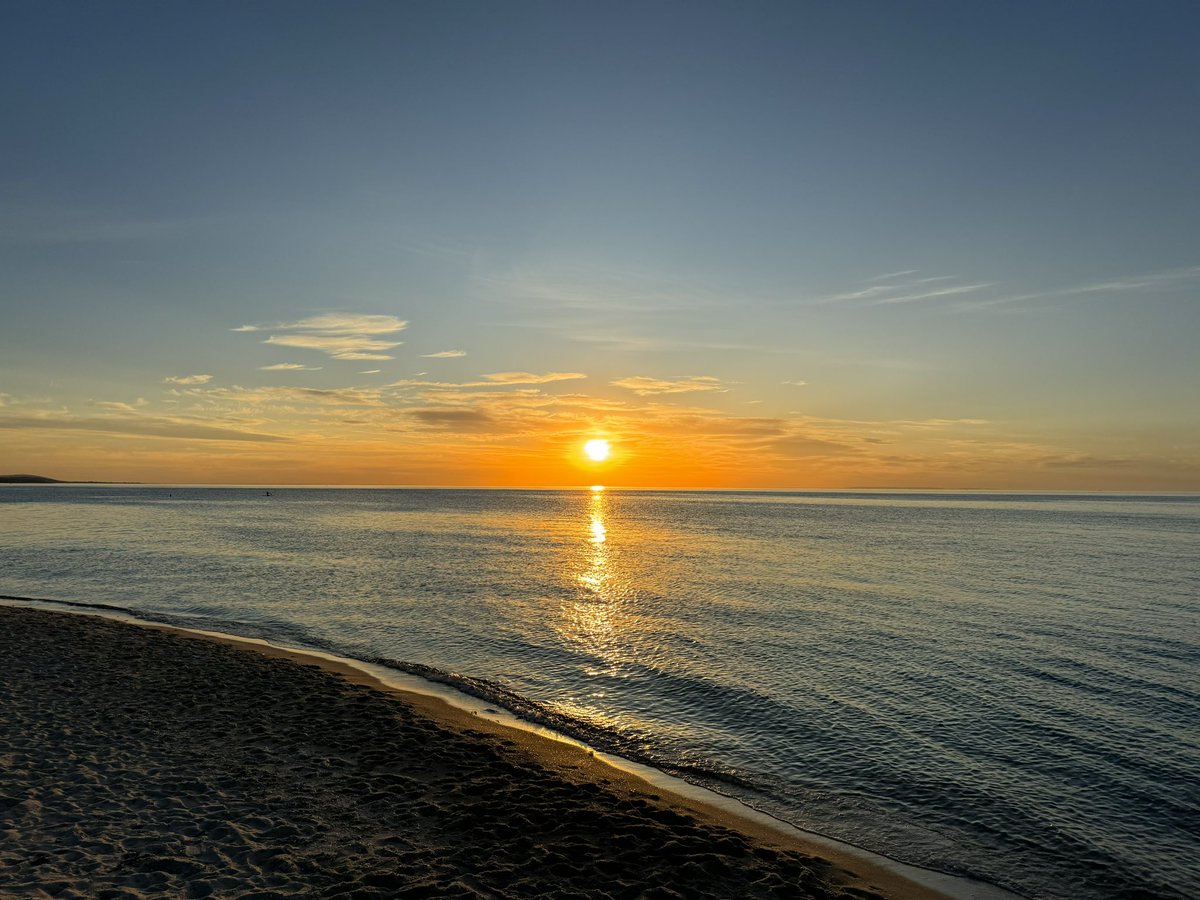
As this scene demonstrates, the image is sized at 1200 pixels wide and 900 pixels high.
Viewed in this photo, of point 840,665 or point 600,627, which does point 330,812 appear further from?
point 600,627

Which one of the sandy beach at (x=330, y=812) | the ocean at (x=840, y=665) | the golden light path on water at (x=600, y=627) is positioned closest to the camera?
Result: the sandy beach at (x=330, y=812)

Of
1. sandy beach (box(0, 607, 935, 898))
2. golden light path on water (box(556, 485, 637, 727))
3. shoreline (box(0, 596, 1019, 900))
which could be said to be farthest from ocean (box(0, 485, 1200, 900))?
sandy beach (box(0, 607, 935, 898))

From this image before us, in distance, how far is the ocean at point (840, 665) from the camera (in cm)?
1443

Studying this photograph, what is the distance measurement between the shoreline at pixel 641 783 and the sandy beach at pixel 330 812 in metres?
0.10

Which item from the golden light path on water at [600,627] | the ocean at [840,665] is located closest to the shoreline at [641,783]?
the ocean at [840,665]

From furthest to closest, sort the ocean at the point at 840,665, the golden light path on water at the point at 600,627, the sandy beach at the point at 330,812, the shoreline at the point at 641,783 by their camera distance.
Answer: the golden light path on water at the point at 600,627
the ocean at the point at 840,665
the shoreline at the point at 641,783
the sandy beach at the point at 330,812

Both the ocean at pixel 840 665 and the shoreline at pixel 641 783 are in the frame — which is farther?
the ocean at pixel 840 665

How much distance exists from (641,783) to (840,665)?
536 inches

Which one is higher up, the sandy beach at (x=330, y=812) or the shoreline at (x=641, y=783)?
the sandy beach at (x=330, y=812)

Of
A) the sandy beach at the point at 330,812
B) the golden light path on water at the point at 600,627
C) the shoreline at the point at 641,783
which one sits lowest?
the golden light path on water at the point at 600,627

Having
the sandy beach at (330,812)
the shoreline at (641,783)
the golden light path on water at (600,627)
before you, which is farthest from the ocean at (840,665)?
the sandy beach at (330,812)

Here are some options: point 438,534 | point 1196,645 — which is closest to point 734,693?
point 1196,645

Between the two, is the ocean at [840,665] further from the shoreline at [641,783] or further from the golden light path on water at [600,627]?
the shoreline at [641,783]

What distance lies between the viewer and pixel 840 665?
26.3 metres
